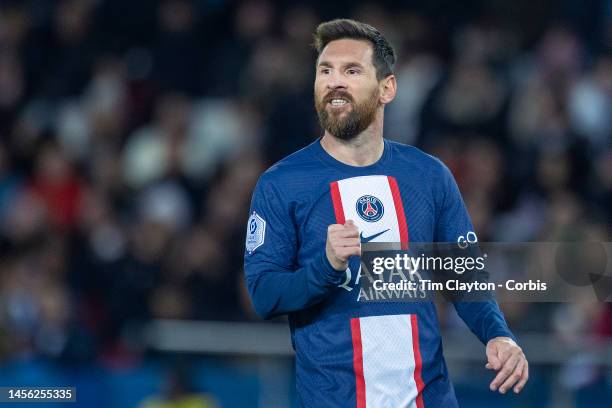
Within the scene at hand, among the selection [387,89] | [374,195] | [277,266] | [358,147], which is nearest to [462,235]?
[374,195]

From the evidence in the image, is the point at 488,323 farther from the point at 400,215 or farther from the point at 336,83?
the point at 336,83

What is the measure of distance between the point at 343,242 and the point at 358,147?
68 cm

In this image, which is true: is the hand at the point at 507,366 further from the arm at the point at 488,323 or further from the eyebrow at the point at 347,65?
the eyebrow at the point at 347,65

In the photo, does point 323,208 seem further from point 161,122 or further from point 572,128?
point 161,122

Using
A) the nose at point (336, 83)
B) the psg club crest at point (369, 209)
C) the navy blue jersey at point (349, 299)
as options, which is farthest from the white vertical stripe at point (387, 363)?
the nose at point (336, 83)

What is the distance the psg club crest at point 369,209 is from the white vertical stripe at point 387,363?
13.9 inches

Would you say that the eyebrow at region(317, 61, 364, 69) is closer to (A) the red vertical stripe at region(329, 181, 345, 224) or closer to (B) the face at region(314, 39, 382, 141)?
(B) the face at region(314, 39, 382, 141)

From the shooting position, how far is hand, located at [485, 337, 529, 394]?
4109 millimetres

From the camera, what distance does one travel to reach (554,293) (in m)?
5.56

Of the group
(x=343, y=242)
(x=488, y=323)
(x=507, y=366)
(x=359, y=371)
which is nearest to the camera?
(x=343, y=242)

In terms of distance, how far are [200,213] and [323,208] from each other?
5607 mm

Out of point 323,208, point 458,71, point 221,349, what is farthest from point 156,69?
point 323,208

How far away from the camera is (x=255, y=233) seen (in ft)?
14.3

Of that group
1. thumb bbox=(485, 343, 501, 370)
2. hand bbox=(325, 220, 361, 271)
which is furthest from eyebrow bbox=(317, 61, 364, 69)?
thumb bbox=(485, 343, 501, 370)
